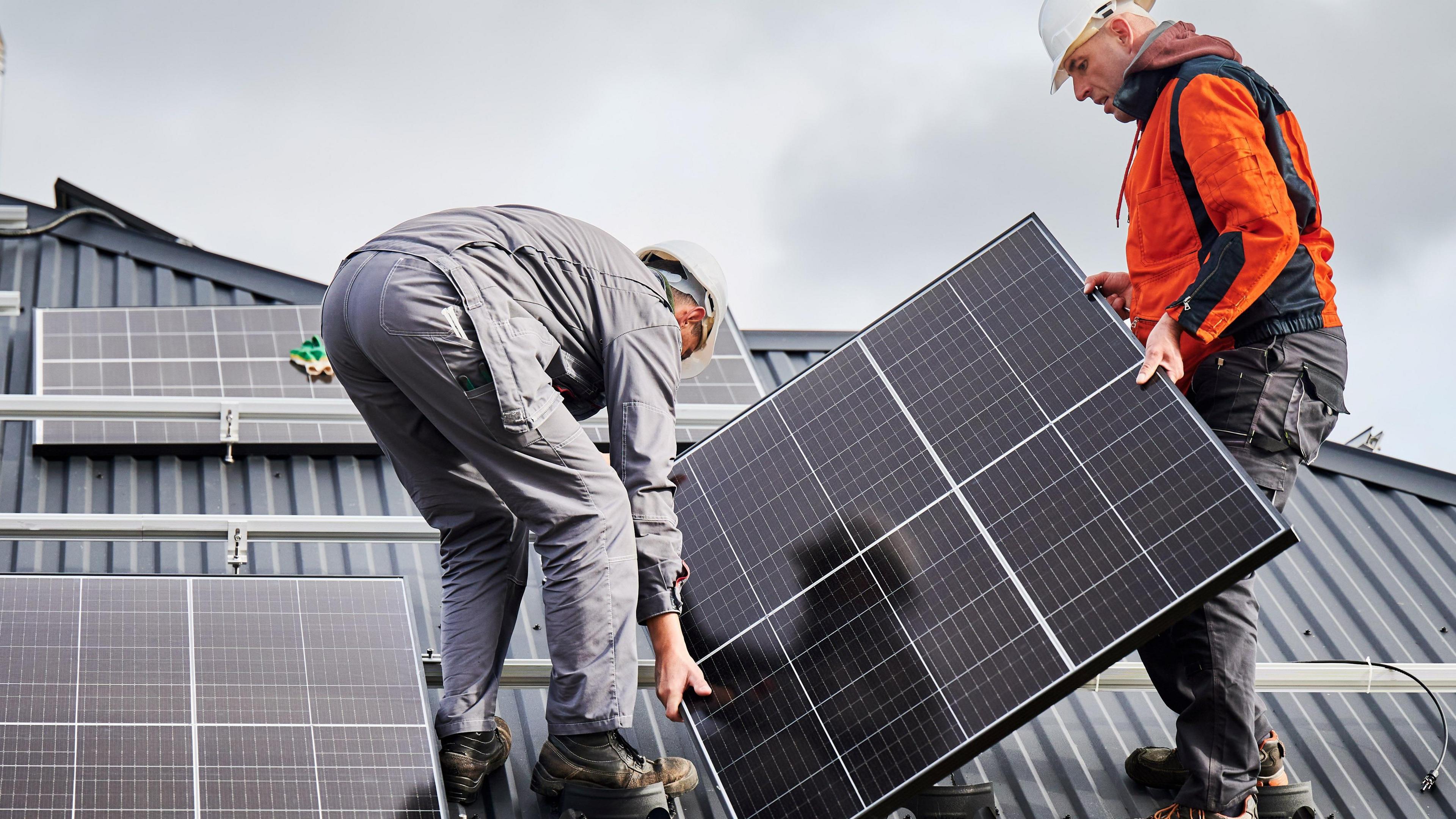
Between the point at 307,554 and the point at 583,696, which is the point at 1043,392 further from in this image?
the point at 307,554

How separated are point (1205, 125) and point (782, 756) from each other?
99.0 inches

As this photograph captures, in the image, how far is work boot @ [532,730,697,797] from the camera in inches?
175

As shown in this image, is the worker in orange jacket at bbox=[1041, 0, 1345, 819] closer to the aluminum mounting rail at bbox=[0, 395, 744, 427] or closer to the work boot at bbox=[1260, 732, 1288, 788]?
the work boot at bbox=[1260, 732, 1288, 788]

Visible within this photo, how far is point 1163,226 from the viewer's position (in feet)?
16.0

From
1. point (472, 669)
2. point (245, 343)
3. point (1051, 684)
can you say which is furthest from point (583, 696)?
point (245, 343)

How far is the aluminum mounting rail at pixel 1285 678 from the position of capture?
5199 millimetres

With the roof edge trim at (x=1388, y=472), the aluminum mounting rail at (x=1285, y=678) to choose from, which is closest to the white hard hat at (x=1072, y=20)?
the aluminum mounting rail at (x=1285, y=678)

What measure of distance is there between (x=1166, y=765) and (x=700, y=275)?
2.64 meters

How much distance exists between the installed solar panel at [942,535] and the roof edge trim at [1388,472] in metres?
4.71

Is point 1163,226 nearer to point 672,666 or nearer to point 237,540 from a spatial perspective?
point 672,666

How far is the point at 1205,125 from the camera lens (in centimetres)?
459

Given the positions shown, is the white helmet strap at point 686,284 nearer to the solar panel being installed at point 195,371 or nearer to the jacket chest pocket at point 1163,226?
the jacket chest pocket at point 1163,226

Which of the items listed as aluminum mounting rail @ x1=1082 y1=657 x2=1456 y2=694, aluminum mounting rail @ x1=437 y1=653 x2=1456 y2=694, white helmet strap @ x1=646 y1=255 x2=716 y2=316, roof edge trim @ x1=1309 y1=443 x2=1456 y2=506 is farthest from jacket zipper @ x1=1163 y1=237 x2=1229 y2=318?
roof edge trim @ x1=1309 y1=443 x2=1456 y2=506

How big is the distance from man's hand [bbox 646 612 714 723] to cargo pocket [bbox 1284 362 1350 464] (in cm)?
213
